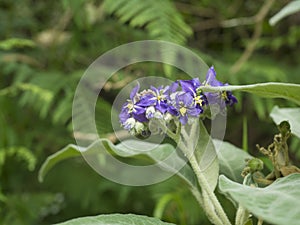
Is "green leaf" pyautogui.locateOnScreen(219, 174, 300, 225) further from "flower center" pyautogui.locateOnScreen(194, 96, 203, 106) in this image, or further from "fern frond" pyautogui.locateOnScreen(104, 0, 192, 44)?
"fern frond" pyautogui.locateOnScreen(104, 0, 192, 44)

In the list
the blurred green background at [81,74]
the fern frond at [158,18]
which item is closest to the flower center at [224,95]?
the blurred green background at [81,74]

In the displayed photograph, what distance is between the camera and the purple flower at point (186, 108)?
59 cm

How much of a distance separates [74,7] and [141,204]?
637 millimetres

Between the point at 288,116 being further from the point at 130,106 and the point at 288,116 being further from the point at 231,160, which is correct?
the point at 130,106

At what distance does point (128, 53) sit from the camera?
5.05 ft

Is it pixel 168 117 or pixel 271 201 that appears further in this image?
pixel 168 117

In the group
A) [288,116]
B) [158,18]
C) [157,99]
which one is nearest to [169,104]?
[157,99]

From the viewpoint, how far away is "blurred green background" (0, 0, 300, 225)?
4.52 ft

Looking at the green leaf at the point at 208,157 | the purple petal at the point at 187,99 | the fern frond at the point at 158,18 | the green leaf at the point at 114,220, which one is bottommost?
the green leaf at the point at 114,220

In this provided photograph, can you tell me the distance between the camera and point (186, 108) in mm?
589

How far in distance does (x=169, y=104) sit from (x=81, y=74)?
88 cm

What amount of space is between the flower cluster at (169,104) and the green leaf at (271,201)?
113 millimetres

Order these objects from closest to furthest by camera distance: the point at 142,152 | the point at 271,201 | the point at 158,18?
the point at 271,201 → the point at 142,152 → the point at 158,18

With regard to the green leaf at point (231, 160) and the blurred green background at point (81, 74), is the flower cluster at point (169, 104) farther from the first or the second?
the blurred green background at point (81, 74)
